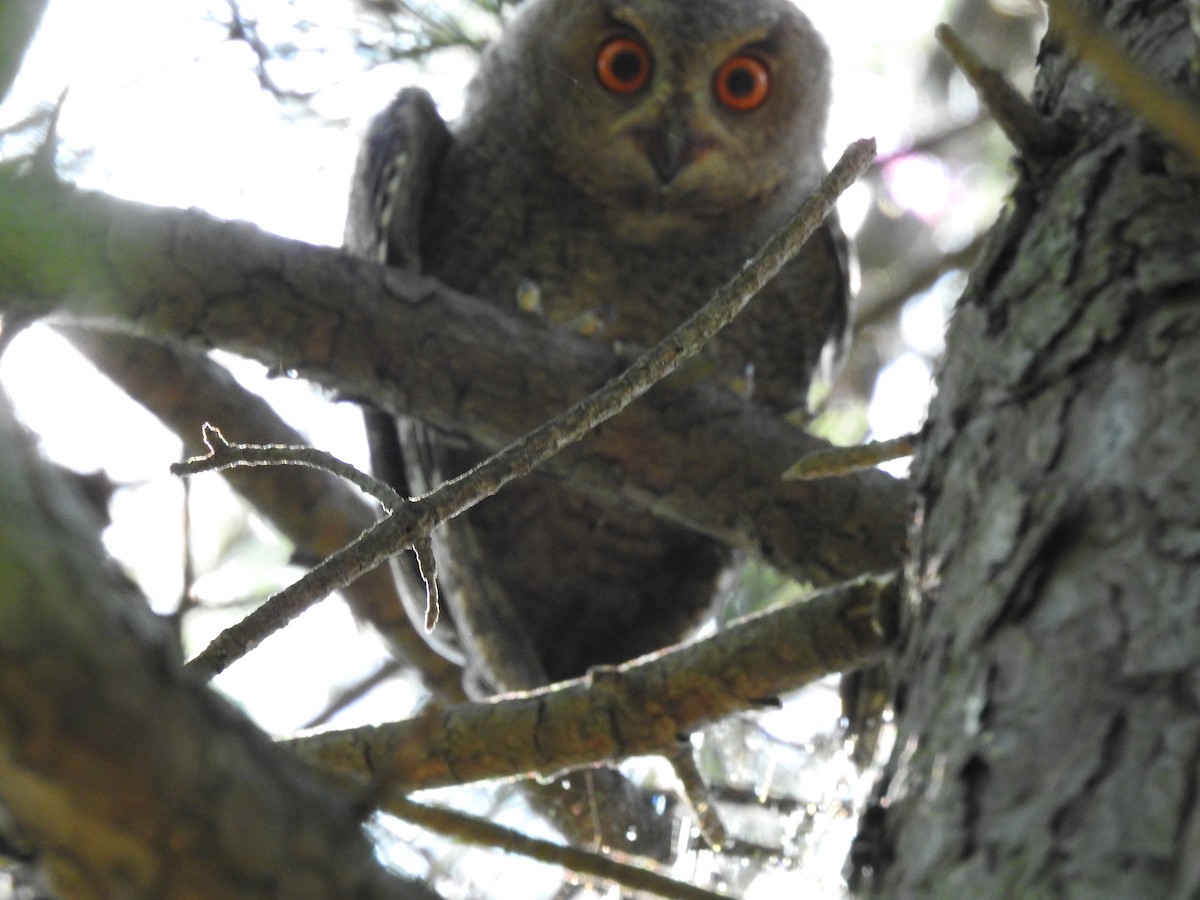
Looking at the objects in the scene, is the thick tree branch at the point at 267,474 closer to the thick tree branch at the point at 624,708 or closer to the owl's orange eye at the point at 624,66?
the owl's orange eye at the point at 624,66

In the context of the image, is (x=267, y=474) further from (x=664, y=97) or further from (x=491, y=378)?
(x=664, y=97)

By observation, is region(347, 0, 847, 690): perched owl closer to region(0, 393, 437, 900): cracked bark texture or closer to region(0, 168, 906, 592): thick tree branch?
region(0, 168, 906, 592): thick tree branch

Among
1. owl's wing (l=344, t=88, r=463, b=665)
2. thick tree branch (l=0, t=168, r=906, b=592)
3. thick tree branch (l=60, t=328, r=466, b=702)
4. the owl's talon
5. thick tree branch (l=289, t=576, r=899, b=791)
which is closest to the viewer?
thick tree branch (l=289, t=576, r=899, b=791)

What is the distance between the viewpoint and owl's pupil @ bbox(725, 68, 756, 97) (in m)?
4.60

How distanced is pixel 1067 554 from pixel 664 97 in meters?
3.51

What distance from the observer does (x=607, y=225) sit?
4.52 m

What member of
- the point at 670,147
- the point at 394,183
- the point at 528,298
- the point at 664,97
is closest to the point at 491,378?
the point at 528,298

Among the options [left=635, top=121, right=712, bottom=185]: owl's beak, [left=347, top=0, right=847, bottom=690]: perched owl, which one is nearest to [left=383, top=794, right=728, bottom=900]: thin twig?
[left=347, top=0, right=847, bottom=690]: perched owl

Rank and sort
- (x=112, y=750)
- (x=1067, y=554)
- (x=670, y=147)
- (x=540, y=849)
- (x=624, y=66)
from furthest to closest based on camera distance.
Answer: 1. (x=624, y=66)
2. (x=670, y=147)
3. (x=540, y=849)
4. (x=1067, y=554)
5. (x=112, y=750)

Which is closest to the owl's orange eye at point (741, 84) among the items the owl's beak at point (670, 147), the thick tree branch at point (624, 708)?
the owl's beak at point (670, 147)

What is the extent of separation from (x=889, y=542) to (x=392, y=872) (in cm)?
223

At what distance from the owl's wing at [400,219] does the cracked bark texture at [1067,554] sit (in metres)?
2.65

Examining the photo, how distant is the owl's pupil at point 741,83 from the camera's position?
181 inches

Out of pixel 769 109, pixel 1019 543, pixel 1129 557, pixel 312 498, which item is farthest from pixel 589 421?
pixel 769 109
